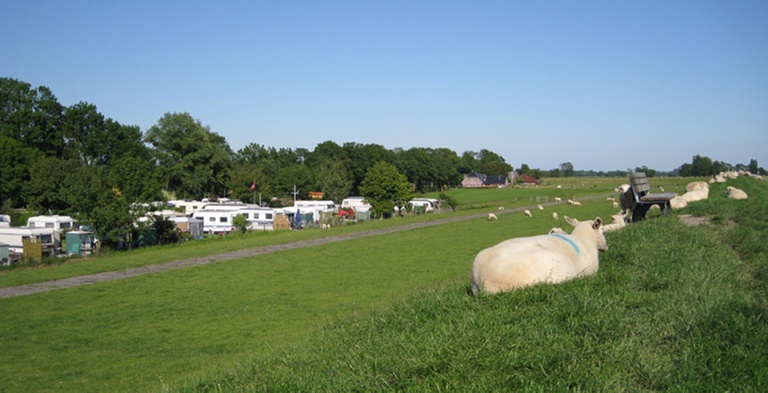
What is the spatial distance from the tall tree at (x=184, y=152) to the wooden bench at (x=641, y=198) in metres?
84.1

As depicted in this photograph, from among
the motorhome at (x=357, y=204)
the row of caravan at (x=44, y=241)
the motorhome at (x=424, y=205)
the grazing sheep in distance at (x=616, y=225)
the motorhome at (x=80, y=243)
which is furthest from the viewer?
the motorhome at (x=424, y=205)

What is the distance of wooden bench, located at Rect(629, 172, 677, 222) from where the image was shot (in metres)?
22.2

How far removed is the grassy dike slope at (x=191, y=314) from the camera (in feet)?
39.7

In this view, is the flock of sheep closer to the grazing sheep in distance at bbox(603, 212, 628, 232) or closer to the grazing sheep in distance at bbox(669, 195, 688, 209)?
the grazing sheep in distance at bbox(603, 212, 628, 232)

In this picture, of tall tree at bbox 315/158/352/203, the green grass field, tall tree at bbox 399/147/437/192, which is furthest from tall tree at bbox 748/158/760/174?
the green grass field

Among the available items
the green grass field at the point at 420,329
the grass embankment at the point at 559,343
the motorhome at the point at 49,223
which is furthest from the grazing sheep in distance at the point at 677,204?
the motorhome at the point at 49,223

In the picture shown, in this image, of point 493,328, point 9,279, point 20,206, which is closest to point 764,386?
point 493,328

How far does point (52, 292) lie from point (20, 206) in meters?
65.4

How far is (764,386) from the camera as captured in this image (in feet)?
16.7

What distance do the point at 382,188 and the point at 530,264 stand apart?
Answer: 2561 inches

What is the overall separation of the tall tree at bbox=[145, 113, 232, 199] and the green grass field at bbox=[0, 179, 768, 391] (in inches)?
2956

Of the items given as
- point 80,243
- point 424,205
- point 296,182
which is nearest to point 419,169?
point 296,182

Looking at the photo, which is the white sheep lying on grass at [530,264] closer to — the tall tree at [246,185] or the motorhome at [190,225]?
the motorhome at [190,225]

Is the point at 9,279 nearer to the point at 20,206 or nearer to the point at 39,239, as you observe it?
the point at 39,239
